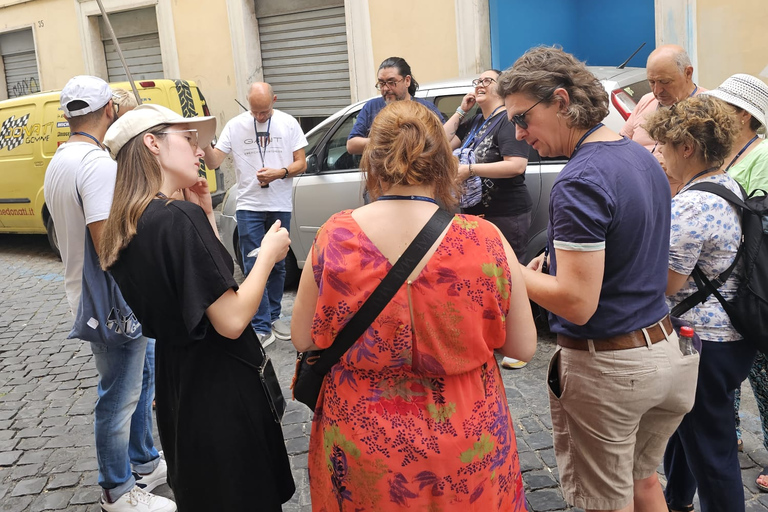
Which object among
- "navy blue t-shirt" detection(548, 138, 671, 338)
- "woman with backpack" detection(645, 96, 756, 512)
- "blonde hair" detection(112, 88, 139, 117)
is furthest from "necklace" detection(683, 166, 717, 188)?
"blonde hair" detection(112, 88, 139, 117)

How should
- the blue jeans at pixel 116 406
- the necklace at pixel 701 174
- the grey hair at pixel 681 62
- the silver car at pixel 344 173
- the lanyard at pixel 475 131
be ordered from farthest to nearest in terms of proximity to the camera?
the silver car at pixel 344 173 < the lanyard at pixel 475 131 < the grey hair at pixel 681 62 < the blue jeans at pixel 116 406 < the necklace at pixel 701 174

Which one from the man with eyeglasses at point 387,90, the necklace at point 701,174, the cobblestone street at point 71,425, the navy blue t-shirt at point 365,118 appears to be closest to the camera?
the necklace at point 701,174

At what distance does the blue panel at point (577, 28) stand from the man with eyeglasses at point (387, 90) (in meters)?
4.67

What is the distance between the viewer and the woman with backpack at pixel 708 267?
242cm

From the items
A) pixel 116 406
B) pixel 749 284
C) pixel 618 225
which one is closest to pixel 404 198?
pixel 618 225

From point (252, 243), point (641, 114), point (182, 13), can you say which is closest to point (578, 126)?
point (641, 114)

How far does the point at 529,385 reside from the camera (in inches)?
176

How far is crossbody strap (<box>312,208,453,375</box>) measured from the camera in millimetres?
1841

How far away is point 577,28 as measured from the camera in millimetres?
10312

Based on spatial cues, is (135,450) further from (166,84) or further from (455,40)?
(455,40)

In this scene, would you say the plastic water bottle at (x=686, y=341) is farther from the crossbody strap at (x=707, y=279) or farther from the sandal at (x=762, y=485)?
the sandal at (x=762, y=485)

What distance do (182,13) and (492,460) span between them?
40.4ft

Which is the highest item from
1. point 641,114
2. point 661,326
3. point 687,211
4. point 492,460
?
point 641,114

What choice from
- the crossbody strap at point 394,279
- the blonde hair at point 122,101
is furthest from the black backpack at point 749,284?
the blonde hair at point 122,101
